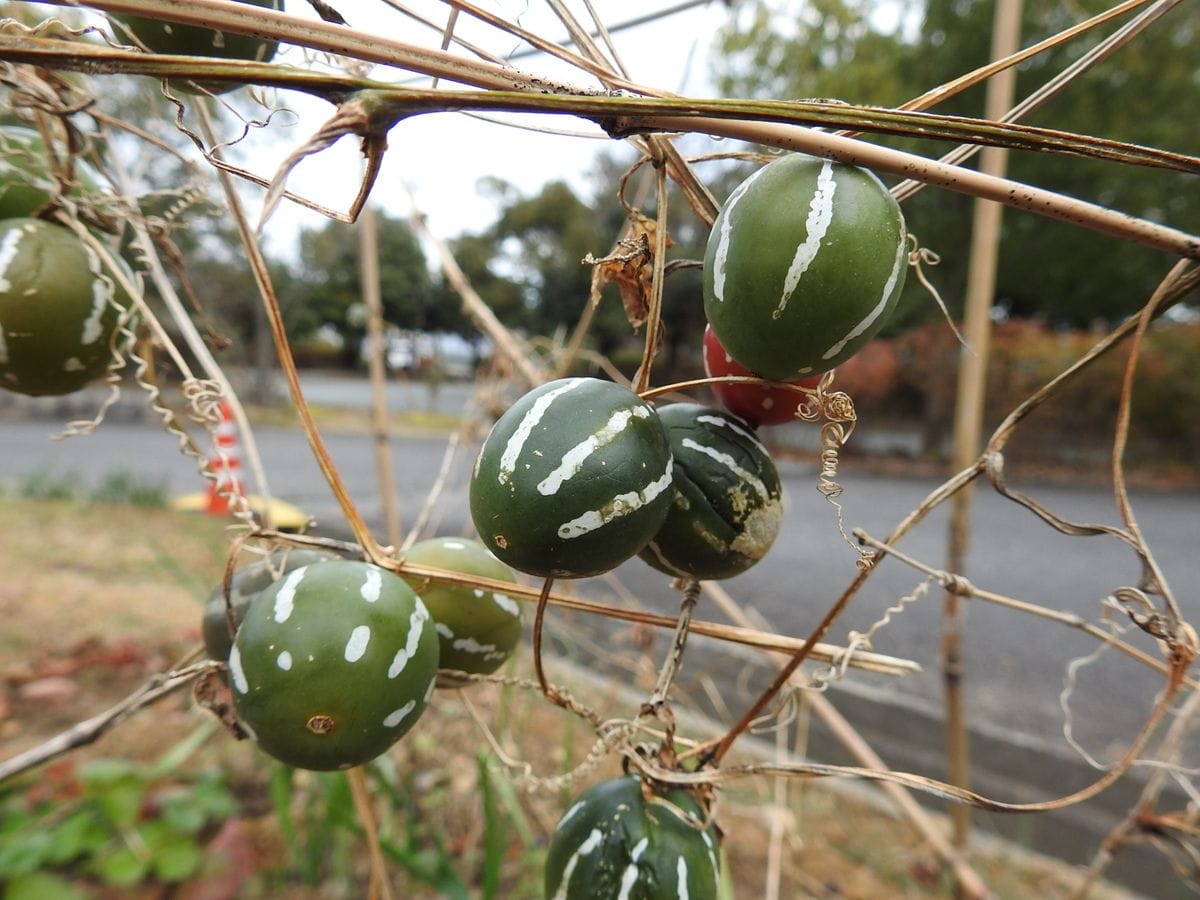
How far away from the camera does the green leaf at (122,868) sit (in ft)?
5.22

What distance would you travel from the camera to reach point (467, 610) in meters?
0.78

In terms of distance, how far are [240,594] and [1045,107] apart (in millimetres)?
15202

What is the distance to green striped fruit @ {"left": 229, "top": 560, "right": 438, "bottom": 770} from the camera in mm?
611

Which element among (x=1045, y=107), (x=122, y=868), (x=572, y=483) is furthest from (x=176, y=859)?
(x=1045, y=107)

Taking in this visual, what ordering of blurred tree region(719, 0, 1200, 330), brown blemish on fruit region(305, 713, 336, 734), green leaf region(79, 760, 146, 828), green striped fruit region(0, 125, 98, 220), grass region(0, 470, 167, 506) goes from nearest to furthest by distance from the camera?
brown blemish on fruit region(305, 713, 336, 734)
green striped fruit region(0, 125, 98, 220)
green leaf region(79, 760, 146, 828)
grass region(0, 470, 167, 506)
blurred tree region(719, 0, 1200, 330)

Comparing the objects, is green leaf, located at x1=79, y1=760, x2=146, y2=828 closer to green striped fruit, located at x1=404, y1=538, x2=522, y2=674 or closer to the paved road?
the paved road

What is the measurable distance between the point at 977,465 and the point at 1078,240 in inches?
615

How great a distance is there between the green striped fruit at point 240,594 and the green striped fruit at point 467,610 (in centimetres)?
11

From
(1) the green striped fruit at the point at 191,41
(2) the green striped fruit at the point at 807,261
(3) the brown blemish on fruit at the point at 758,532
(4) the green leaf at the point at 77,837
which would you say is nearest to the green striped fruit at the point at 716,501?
(3) the brown blemish on fruit at the point at 758,532

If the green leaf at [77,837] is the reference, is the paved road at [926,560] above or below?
below

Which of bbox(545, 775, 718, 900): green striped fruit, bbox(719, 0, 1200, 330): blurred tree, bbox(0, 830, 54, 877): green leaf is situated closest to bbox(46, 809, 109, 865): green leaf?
bbox(0, 830, 54, 877): green leaf

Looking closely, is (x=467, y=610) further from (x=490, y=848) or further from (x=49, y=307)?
(x=490, y=848)

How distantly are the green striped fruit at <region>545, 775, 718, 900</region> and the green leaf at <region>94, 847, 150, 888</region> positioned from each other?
4.73 feet

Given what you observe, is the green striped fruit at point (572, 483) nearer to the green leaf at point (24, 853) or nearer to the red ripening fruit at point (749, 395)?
the red ripening fruit at point (749, 395)
